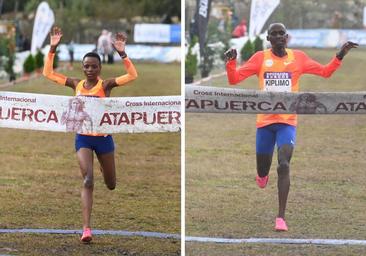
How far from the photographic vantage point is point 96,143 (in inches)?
266

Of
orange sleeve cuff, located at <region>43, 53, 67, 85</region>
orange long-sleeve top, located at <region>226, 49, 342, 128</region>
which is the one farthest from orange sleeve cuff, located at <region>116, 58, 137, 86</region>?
orange long-sleeve top, located at <region>226, 49, 342, 128</region>

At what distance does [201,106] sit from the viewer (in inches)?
250

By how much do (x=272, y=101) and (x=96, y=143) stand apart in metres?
1.25

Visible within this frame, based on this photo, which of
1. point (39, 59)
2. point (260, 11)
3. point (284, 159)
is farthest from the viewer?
point (39, 59)

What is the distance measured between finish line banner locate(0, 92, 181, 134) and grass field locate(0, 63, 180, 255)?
2.75 feet

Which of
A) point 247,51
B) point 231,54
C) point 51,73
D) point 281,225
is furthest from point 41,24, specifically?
Answer: point 231,54

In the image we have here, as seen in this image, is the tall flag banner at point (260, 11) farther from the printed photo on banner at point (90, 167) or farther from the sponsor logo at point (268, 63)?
the sponsor logo at point (268, 63)

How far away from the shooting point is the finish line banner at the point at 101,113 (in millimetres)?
6457

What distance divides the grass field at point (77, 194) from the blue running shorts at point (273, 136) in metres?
Answer: 0.93

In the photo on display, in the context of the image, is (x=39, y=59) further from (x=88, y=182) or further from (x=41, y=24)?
(x=88, y=182)

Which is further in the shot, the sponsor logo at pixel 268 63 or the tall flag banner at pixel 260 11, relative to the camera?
the tall flag banner at pixel 260 11

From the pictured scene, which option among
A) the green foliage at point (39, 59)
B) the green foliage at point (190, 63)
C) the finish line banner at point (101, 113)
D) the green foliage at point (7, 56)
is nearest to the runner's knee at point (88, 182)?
the finish line banner at point (101, 113)

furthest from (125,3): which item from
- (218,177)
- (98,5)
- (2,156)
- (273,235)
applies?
(273,235)

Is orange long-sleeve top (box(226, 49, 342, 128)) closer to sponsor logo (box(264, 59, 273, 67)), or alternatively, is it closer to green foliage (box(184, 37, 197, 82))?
sponsor logo (box(264, 59, 273, 67))
